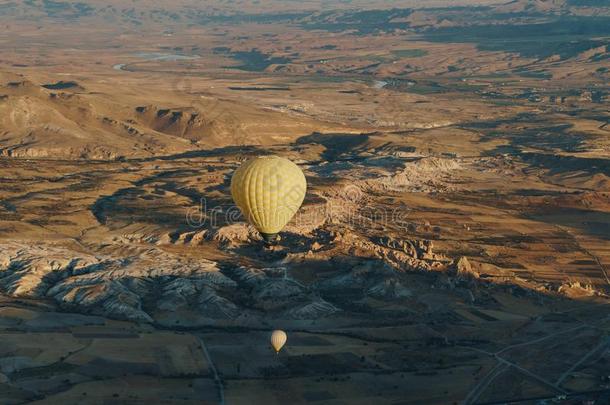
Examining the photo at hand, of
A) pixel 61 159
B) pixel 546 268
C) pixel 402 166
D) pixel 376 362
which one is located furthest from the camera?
pixel 61 159

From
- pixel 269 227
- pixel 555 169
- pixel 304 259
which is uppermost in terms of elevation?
pixel 269 227

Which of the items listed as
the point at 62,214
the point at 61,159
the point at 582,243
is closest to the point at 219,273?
the point at 62,214

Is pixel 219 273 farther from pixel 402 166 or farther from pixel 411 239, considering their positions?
pixel 402 166

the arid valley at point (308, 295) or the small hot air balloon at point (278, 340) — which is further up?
the small hot air balloon at point (278, 340)

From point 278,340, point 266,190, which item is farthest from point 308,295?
point 278,340

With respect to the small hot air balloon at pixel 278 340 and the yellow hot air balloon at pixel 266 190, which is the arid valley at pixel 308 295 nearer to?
the small hot air balloon at pixel 278 340

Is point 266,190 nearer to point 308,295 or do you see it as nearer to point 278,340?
point 278,340

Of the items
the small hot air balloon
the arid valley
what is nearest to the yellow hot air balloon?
the arid valley

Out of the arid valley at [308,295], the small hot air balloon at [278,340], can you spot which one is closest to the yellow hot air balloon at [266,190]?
the arid valley at [308,295]
